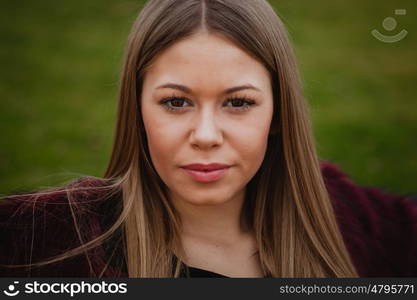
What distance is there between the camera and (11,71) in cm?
866

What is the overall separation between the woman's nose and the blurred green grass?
333cm

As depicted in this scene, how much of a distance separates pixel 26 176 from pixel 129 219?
3786 mm

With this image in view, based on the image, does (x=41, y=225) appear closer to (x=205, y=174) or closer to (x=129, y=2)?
(x=205, y=174)

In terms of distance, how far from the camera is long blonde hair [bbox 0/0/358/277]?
278 cm

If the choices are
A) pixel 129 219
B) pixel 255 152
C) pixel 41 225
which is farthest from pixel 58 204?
pixel 255 152

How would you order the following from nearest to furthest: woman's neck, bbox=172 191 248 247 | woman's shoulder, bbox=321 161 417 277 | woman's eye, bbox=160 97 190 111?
woman's eye, bbox=160 97 190 111 < woman's neck, bbox=172 191 248 247 < woman's shoulder, bbox=321 161 417 277

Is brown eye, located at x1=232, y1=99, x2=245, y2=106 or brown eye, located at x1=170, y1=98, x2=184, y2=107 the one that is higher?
brown eye, located at x1=232, y1=99, x2=245, y2=106

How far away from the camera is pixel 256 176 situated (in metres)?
3.34

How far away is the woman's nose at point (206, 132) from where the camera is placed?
103 inches

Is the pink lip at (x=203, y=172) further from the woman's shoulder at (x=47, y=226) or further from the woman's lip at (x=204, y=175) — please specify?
the woman's shoulder at (x=47, y=226)

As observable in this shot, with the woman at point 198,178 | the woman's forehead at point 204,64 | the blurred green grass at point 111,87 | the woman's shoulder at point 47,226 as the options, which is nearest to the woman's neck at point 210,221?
the woman at point 198,178

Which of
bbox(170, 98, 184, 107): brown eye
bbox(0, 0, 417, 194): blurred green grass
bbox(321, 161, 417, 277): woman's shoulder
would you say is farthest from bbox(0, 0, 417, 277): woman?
bbox(0, 0, 417, 194): blurred green grass

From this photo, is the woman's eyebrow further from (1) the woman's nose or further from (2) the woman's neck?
(2) the woman's neck

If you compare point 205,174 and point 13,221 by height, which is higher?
point 205,174
